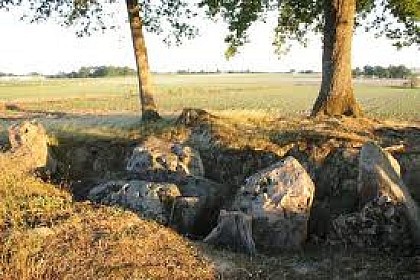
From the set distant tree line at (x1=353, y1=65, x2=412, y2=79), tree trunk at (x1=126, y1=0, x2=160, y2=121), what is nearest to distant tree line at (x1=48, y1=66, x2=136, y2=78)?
distant tree line at (x1=353, y1=65, x2=412, y2=79)

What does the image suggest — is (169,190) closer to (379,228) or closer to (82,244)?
(82,244)

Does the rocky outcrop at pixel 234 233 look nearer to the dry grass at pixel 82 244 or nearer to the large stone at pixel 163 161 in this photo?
the dry grass at pixel 82 244

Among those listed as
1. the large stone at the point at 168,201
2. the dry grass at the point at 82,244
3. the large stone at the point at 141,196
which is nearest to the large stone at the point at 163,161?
the large stone at the point at 168,201

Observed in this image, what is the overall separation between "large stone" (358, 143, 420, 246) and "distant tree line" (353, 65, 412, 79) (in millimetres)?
118866

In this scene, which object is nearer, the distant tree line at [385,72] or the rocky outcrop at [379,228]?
the rocky outcrop at [379,228]

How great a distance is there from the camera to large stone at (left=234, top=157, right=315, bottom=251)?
14.8m

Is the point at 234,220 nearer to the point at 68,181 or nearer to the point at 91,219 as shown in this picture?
the point at 91,219

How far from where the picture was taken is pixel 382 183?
49.0 feet

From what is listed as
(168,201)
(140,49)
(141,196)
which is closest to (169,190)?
(168,201)

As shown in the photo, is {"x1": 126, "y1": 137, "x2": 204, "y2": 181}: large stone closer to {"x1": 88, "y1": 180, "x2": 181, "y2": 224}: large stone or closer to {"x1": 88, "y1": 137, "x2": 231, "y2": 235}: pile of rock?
{"x1": 88, "y1": 137, "x2": 231, "y2": 235}: pile of rock

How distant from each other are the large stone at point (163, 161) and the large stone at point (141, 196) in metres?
1.54

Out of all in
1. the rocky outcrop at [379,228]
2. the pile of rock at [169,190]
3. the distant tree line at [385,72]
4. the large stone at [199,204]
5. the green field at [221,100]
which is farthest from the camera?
the distant tree line at [385,72]

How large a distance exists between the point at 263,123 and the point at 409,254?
925 centimetres

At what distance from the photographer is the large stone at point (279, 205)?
14.8 m
